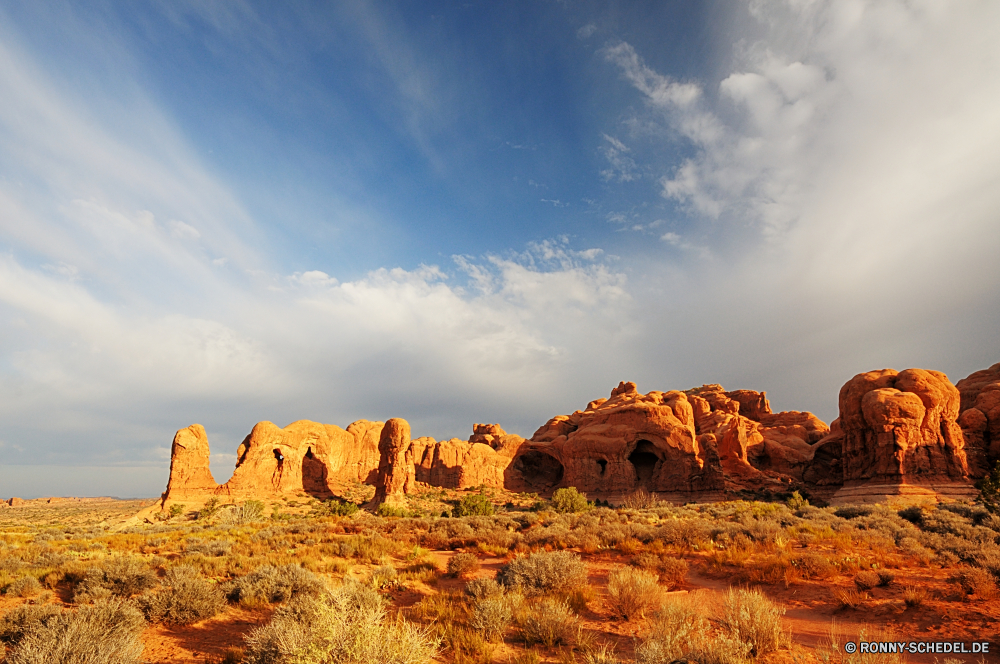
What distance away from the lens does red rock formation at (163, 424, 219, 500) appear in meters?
35.7

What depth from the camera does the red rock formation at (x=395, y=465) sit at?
37906 millimetres

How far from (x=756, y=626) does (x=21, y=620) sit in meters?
9.61

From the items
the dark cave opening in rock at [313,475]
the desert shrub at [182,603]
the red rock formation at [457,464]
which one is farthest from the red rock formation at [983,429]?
the dark cave opening in rock at [313,475]

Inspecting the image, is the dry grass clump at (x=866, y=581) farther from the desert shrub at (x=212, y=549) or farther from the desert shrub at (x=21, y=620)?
the desert shrub at (x=212, y=549)

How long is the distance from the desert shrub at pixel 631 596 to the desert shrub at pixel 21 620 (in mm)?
7624

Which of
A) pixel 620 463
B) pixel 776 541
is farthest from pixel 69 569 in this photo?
pixel 620 463

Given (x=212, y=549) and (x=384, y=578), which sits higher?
(x=384, y=578)

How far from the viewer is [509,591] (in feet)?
25.8

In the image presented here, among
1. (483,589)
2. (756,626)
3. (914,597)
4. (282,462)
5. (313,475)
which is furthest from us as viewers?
(313,475)

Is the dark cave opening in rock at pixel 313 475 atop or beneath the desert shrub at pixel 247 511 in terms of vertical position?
atop

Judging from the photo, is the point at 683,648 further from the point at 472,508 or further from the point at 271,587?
the point at 472,508

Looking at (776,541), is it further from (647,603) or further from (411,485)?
(411,485)

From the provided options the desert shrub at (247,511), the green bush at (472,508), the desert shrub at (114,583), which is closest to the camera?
the desert shrub at (114,583)

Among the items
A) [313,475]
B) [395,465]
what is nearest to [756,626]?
[395,465]
